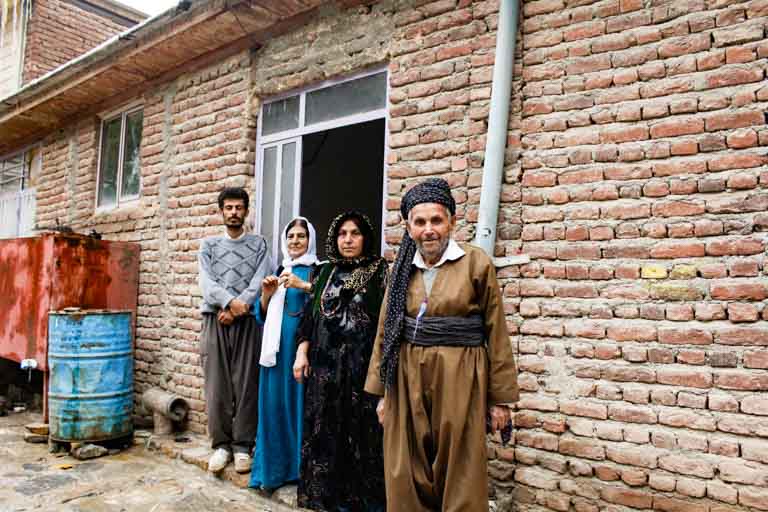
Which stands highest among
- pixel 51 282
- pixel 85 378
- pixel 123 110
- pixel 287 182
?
pixel 123 110

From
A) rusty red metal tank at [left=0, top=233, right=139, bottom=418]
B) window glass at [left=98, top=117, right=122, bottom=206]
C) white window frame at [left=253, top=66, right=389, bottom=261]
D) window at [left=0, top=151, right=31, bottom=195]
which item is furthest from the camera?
window at [left=0, top=151, right=31, bottom=195]

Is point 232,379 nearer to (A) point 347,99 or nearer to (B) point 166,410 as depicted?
(B) point 166,410

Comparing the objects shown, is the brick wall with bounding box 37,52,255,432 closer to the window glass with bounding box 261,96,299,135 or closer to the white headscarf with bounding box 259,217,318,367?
the window glass with bounding box 261,96,299,135

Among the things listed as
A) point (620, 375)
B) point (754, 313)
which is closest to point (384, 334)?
point (620, 375)

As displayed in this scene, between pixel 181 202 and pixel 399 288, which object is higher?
pixel 181 202

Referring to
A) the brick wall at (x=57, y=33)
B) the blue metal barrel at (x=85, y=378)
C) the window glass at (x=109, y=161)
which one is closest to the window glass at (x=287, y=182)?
the blue metal barrel at (x=85, y=378)

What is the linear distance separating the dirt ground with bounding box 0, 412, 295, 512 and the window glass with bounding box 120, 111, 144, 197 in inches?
107

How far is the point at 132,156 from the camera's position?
5.94m

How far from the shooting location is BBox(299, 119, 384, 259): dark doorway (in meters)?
Result: 5.81

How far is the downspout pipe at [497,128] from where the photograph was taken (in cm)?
300

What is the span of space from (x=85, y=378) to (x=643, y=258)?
13.7 ft

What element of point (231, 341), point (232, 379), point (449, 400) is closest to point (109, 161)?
point (231, 341)

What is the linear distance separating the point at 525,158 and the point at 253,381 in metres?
2.33

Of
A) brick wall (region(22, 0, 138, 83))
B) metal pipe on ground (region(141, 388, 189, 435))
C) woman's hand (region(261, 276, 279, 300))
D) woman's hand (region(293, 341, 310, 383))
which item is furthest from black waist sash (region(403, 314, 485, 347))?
brick wall (region(22, 0, 138, 83))
